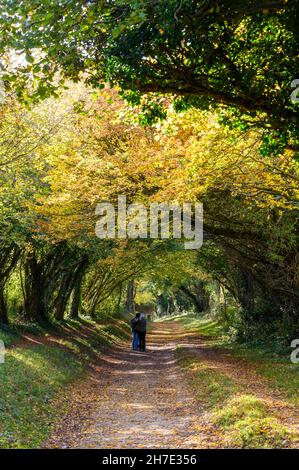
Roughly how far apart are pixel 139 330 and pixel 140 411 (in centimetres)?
1587

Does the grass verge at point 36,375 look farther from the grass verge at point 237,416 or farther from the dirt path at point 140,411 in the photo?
Answer: the grass verge at point 237,416

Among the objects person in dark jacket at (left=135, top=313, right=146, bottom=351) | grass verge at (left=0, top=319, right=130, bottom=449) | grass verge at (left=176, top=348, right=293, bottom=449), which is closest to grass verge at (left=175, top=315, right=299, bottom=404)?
grass verge at (left=176, top=348, right=293, bottom=449)

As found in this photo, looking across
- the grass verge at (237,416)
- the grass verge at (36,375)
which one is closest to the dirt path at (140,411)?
the grass verge at (237,416)

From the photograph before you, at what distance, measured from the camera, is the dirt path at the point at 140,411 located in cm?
958

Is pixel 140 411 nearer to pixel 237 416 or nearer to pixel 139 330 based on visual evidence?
pixel 237 416

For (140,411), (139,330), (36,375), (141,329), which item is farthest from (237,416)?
(139,330)

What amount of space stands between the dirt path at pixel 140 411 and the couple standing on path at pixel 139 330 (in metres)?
6.02

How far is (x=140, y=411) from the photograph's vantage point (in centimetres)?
1259

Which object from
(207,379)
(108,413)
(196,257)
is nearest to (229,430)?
(108,413)

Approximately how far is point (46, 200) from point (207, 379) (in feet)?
27.4

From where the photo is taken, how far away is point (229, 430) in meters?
9.52

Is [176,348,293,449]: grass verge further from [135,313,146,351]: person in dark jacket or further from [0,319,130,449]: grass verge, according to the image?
[135,313,146,351]: person in dark jacket

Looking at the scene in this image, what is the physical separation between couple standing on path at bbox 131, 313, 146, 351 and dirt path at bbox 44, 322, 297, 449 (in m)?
6.02

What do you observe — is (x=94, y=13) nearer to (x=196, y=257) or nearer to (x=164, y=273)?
(x=196, y=257)
